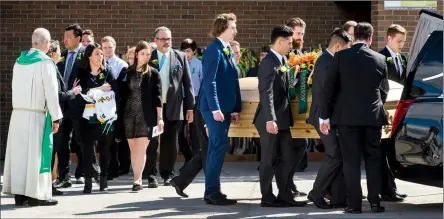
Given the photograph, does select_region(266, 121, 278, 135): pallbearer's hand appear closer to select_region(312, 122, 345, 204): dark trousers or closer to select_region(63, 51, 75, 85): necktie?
select_region(312, 122, 345, 204): dark trousers

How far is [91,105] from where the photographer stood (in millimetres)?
12078

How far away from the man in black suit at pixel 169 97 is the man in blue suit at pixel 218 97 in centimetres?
173

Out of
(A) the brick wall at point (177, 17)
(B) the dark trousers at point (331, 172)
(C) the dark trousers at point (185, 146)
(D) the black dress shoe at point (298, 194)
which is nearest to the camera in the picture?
(B) the dark trousers at point (331, 172)

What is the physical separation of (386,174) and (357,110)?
4.34 feet

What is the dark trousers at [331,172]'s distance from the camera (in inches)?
419

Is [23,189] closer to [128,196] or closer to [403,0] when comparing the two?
[128,196]

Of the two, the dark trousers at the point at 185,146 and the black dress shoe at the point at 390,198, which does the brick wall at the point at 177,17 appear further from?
the black dress shoe at the point at 390,198

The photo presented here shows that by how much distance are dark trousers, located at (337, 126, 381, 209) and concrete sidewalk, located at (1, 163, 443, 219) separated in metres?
0.23

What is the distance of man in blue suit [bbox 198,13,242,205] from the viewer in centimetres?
1093

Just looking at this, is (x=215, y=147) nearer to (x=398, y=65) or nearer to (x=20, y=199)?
(x=20, y=199)

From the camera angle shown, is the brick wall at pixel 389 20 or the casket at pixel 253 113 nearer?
the casket at pixel 253 113

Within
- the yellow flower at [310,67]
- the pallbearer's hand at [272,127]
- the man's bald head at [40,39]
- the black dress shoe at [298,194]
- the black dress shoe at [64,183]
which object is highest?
the man's bald head at [40,39]

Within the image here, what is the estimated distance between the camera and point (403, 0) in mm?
15867

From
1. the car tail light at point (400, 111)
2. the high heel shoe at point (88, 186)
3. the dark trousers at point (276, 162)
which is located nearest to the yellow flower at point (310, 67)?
the dark trousers at point (276, 162)
